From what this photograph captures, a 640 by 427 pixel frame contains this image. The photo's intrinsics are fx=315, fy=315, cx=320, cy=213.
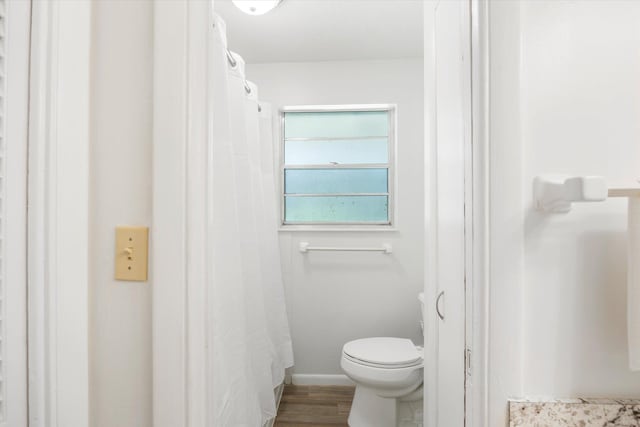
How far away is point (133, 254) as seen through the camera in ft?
2.10

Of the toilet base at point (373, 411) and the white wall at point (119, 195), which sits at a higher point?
the white wall at point (119, 195)

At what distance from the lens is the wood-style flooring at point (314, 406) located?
6.16 ft

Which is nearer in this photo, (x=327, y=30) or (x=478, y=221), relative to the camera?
(x=478, y=221)

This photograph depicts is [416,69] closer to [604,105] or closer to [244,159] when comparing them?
[244,159]

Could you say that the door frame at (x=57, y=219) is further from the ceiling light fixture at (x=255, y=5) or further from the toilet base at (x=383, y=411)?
the toilet base at (x=383, y=411)

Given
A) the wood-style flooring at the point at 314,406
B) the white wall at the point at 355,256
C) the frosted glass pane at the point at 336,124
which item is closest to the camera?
the wood-style flooring at the point at 314,406

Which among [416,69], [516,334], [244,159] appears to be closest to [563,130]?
[516,334]

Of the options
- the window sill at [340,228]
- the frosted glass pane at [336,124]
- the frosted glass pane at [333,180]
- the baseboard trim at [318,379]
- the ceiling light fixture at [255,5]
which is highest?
the ceiling light fixture at [255,5]

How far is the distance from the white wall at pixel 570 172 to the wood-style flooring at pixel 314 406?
1.59 metres

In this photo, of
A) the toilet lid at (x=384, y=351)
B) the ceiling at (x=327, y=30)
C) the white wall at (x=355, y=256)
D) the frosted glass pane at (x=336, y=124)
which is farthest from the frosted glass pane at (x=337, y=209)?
the ceiling at (x=327, y=30)

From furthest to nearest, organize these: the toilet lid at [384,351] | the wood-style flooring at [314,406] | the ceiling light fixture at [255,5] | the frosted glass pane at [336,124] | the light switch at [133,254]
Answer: the frosted glass pane at [336,124] → the wood-style flooring at [314,406] → the toilet lid at [384,351] → the ceiling light fixture at [255,5] → the light switch at [133,254]

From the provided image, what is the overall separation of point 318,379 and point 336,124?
1.90 m

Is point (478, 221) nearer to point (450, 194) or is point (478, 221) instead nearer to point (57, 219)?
point (450, 194)

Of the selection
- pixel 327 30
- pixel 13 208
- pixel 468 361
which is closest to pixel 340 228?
pixel 327 30
